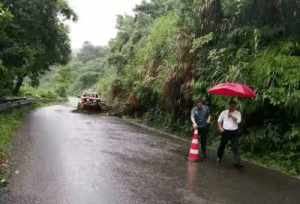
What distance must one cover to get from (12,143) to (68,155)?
241cm

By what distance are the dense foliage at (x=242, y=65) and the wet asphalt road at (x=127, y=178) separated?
1.76 m

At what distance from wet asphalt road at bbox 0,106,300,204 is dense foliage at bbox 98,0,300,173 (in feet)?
5.76

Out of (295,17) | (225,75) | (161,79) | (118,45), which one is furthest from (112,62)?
(295,17)

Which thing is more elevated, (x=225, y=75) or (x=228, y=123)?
(x=225, y=75)

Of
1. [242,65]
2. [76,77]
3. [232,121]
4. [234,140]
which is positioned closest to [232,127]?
[232,121]

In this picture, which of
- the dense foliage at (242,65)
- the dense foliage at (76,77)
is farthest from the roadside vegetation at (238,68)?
the dense foliage at (76,77)

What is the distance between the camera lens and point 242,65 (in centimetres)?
1159

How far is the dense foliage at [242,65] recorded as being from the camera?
10.4 meters

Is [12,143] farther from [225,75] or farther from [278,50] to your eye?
[278,50]

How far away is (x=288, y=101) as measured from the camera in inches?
385

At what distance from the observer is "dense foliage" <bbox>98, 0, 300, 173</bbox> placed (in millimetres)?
10375

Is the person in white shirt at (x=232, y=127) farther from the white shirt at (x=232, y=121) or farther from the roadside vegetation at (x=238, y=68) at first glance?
the roadside vegetation at (x=238, y=68)

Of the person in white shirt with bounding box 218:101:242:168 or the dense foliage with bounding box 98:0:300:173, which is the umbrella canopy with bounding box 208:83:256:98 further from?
the dense foliage with bounding box 98:0:300:173

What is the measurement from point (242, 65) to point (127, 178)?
597 cm
